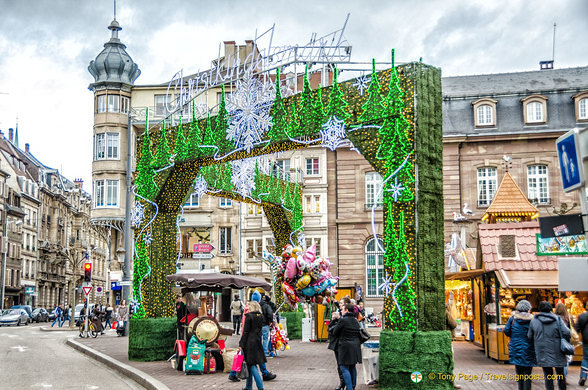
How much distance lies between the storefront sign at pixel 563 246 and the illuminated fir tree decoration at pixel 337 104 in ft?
17.1

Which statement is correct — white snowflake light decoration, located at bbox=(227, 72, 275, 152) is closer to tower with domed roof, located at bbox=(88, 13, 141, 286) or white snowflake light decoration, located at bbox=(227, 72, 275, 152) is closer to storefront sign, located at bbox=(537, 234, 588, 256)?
storefront sign, located at bbox=(537, 234, 588, 256)

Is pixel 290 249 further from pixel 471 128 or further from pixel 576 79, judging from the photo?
pixel 576 79

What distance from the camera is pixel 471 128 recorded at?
39.2m

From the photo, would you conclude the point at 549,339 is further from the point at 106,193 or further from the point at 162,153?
the point at 106,193

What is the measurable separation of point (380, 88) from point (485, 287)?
8202 mm

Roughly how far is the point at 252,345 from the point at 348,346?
5.38 ft

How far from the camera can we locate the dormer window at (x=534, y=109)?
38.2 m

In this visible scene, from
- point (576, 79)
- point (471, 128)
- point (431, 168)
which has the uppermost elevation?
point (576, 79)

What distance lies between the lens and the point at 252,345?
A: 12.2 meters

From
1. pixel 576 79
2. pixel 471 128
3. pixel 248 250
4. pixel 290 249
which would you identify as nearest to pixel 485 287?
pixel 290 249

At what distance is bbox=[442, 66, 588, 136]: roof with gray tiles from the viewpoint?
3797 centimetres

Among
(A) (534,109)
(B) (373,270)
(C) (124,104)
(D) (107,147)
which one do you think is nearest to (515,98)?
(A) (534,109)

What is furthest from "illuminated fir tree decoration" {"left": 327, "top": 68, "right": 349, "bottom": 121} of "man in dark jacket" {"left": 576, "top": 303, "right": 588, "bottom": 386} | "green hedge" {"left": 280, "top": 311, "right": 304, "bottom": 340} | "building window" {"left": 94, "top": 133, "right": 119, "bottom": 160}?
"building window" {"left": 94, "top": 133, "right": 119, "bottom": 160}

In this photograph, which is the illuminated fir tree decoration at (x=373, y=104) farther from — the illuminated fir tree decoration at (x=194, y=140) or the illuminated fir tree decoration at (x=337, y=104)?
the illuminated fir tree decoration at (x=194, y=140)
